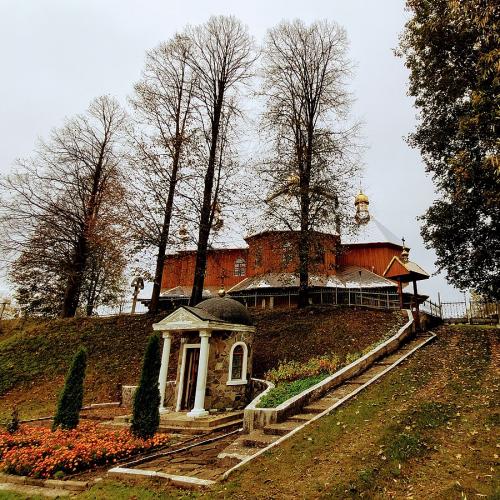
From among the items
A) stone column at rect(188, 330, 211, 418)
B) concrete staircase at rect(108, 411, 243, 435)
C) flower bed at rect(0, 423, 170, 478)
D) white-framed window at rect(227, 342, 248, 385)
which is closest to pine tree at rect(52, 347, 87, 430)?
flower bed at rect(0, 423, 170, 478)

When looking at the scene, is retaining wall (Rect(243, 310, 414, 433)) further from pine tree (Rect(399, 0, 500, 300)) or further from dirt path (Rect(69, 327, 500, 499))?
pine tree (Rect(399, 0, 500, 300))

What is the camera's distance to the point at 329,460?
718cm

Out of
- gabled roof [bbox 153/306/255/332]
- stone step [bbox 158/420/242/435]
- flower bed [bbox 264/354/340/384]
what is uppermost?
gabled roof [bbox 153/306/255/332]

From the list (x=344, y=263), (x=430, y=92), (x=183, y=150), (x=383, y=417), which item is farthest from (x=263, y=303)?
(x=383, y=417)

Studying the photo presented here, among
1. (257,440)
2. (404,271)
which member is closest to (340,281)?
(404,271)

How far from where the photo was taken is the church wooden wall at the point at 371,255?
29661 mm

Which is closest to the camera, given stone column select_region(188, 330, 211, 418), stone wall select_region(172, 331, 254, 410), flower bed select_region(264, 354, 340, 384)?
stone column select_region(188, 330, 211, 418)

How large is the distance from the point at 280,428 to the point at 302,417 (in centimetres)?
81

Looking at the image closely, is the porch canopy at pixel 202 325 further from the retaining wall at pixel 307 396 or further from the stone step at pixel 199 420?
the retaining wall at pixel 307 396

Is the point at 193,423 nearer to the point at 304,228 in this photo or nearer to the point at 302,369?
the point at 302,369

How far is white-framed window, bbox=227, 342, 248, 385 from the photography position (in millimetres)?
14744

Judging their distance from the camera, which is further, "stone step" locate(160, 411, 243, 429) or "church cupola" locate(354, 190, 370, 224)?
"church cupola" locate(354, 190, 370, 224)

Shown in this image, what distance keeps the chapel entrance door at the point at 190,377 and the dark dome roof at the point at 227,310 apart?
4.96ft

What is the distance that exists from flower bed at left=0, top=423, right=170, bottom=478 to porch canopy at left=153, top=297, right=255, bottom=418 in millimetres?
2778
